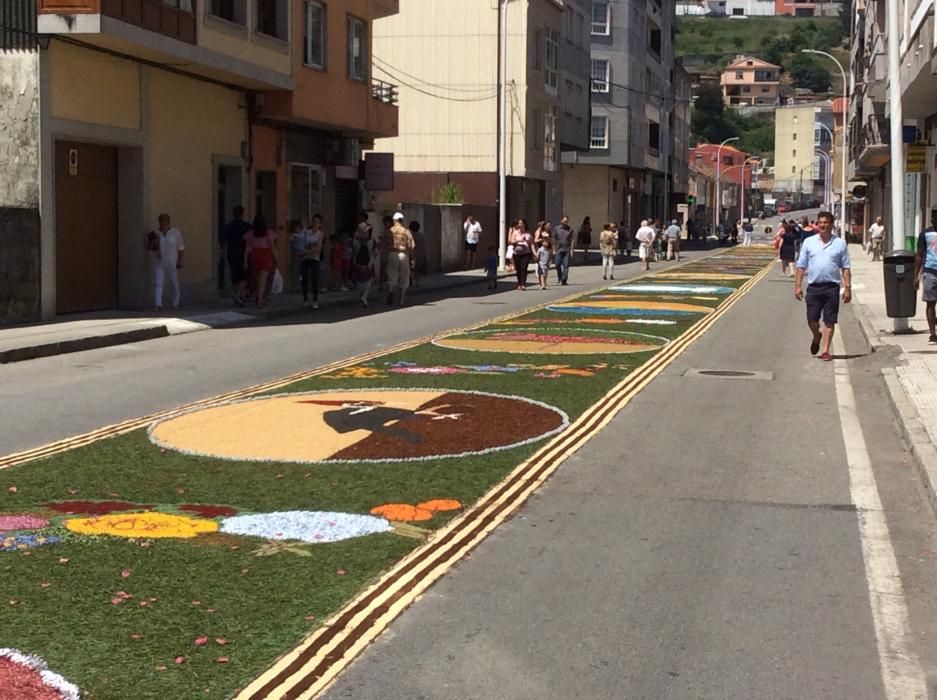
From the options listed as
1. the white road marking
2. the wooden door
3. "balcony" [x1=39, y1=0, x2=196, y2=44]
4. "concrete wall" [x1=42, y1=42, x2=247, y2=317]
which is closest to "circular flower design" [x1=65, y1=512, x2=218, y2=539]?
the white road marking

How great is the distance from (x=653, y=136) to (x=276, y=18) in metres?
63.8

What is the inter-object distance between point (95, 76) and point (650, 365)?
37.1 feet

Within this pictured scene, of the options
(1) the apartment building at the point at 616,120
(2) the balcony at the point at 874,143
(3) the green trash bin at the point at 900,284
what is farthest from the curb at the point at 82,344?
(1) the apartment building at the point at 616,120

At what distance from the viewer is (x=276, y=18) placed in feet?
97.3

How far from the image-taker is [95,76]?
23.0 m

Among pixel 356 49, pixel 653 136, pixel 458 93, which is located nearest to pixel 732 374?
pixel 356 49

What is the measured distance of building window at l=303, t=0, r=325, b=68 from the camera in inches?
1232

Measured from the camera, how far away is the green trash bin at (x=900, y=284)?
65.0 feet

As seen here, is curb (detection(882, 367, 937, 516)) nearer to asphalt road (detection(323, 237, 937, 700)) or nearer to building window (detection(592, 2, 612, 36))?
asphalt road (detection(323, 237, 937, 700))

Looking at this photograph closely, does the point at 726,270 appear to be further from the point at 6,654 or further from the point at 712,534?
the point at 6,654

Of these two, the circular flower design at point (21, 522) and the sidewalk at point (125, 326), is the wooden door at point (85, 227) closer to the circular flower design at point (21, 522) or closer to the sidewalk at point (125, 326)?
the sidewalk at point (125, 326)

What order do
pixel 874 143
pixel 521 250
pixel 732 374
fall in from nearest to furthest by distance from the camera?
pixel 732 374
pixel 521 250
pixel 874 143

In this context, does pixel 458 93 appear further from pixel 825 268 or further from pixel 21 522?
pixel 21 522

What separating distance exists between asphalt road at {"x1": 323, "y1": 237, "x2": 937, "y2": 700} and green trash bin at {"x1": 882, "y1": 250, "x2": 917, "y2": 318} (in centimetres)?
874
